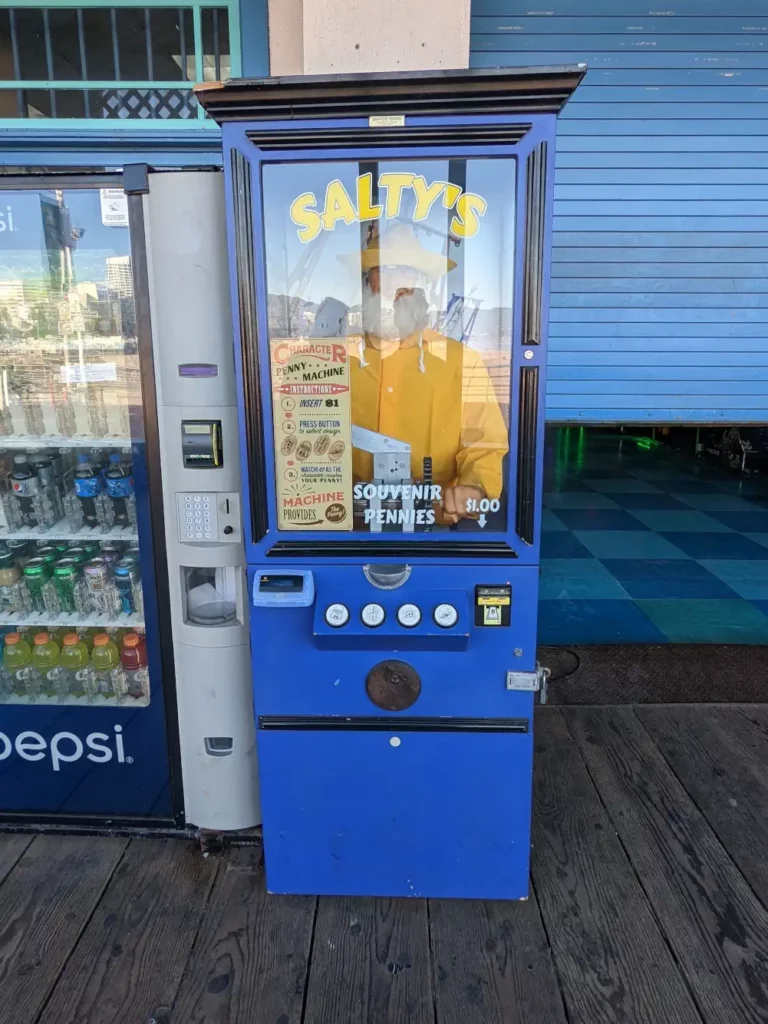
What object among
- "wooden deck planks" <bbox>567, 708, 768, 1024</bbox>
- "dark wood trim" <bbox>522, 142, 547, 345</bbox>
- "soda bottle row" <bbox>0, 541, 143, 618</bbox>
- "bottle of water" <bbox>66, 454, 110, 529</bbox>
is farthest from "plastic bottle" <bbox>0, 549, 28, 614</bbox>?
"wooden deck planks" <bbox>567, 708, 768, 1024</bbox>

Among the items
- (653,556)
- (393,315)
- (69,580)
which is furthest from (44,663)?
(653,556)

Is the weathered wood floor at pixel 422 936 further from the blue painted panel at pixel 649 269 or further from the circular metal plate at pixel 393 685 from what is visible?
the blue painted panel at pixel 649 269

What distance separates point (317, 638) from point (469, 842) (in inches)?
32.9

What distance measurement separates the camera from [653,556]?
5840 millimetres

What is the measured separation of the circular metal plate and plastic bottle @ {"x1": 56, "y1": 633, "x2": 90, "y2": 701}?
4.09ft

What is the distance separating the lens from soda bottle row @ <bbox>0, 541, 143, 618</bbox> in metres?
2.49

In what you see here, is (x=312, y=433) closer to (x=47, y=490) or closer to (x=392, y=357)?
(x=392, y=357)

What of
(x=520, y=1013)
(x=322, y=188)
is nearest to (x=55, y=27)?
(x=322, y=188)

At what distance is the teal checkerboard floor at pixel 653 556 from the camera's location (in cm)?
437

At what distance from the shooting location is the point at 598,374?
446 centimetres

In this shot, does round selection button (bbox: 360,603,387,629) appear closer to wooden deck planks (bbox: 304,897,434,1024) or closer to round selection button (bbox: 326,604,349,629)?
round selection button (bbox: 326,604,349,629)

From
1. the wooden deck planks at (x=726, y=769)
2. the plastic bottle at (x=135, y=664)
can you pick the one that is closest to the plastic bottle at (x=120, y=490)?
the plastic bottle at (x=135, y=664)

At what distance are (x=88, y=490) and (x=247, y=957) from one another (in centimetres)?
162

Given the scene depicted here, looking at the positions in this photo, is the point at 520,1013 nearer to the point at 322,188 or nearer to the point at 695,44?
the point at 322,188
